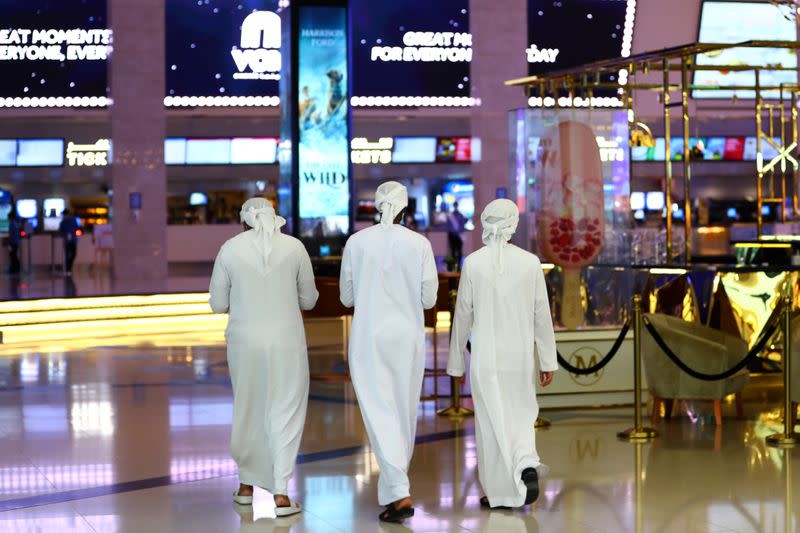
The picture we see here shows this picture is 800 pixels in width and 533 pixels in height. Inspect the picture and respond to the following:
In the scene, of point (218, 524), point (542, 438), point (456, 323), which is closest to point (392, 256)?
point (456, 323)

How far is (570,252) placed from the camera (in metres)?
10.1

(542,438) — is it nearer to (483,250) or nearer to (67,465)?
(483,250)

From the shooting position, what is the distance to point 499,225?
5.77 meters

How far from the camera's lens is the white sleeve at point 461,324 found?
580 centimetres

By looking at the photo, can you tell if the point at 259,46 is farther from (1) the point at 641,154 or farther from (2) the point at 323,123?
(1) the point at 641,154

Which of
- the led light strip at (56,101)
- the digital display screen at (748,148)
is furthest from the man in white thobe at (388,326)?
the digital display screen at (748,148)

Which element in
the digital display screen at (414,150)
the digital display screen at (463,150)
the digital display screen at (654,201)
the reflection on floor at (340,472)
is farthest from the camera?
the digital display screen at (654,201)

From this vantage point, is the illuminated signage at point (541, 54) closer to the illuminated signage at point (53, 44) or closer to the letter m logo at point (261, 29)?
→ the letter m logo at point (261, 29)

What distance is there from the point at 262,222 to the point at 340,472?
163 centimetres

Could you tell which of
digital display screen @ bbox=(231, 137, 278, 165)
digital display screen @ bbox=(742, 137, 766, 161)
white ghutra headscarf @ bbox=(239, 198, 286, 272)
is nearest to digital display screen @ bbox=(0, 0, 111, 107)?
digital display screen @ bbox=(231, 137, 278, 165)

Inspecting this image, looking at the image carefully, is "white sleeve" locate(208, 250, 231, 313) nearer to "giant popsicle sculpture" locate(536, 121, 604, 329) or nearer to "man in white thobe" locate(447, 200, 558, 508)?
"man in white thobe" locate(447, 200, 558, 508)

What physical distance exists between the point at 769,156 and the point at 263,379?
21620mm

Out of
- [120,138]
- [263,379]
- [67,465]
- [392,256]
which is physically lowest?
[67,465]

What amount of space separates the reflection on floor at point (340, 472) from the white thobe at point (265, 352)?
0.93ft
